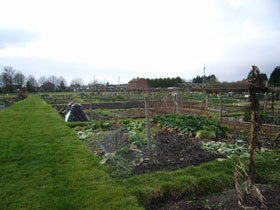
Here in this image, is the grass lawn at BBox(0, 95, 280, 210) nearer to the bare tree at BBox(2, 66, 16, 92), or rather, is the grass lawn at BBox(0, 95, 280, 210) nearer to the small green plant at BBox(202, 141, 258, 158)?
the small green plant at BBox(202, 141, 258, 158)

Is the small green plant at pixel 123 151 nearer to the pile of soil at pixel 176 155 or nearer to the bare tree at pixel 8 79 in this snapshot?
the pile of soil at pixel 176 155

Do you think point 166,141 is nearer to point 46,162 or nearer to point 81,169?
point 81,169

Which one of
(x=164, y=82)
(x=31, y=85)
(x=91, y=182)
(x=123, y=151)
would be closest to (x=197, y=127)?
(x=123, y=151)

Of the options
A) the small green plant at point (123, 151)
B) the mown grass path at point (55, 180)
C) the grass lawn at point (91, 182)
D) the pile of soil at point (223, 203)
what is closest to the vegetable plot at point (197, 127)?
the grass lawn at point (91, 182)

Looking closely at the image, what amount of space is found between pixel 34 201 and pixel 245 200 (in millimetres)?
3570

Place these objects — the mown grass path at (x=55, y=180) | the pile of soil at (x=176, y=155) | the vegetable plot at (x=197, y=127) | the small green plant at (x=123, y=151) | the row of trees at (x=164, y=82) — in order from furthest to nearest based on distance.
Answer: the row of trees at (x=164, y=82) → the vegetable plot at (x=197, y=127) → the small green plant at (x=123, y=151) → the pile of soil at (x=176, y=155) → the mown grass path at (x=55, y=180)

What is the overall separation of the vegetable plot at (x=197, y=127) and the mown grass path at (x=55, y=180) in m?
3.79

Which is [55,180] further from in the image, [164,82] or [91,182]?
[164,82]

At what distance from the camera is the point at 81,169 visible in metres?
4.69

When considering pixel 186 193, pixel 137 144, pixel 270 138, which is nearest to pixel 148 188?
pixel 186 193

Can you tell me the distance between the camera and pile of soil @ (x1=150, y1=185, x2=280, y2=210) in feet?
9.04

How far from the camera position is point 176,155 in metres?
5.32

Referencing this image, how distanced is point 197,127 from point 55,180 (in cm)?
537

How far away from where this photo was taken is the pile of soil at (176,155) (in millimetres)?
4570
